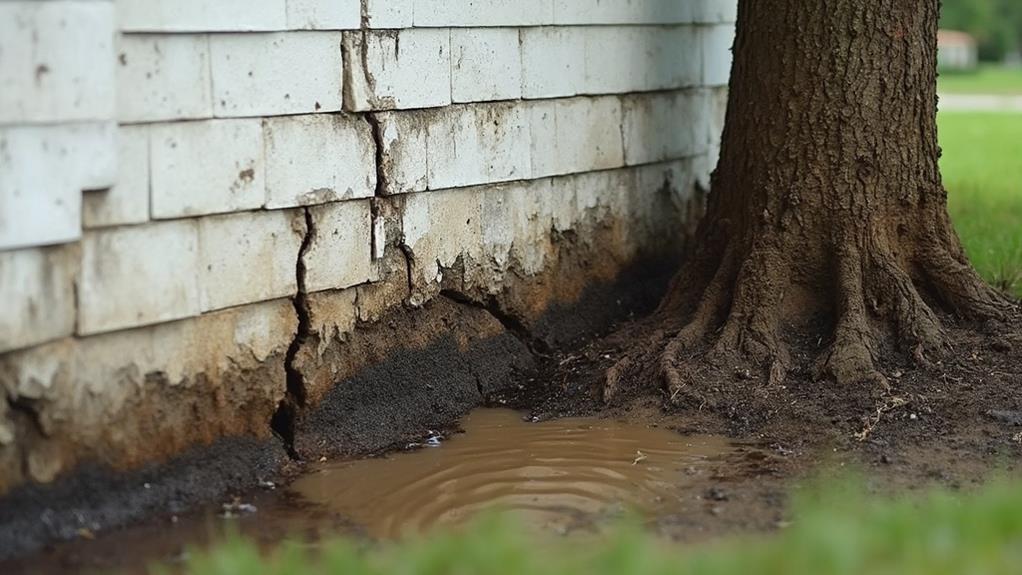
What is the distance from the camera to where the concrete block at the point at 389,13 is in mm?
5594

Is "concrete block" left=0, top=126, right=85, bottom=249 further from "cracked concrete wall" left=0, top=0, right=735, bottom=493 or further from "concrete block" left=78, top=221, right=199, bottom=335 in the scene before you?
"concrete block" left=78, top=221, right=199, bottom=335

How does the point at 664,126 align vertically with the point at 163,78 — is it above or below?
below

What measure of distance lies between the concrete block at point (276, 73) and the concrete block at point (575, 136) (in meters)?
1.41

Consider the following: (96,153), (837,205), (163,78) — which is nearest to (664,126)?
(837,205)

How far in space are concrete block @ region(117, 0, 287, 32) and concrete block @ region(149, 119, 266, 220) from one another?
33 centimetres

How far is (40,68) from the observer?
427cm

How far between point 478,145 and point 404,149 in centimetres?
54

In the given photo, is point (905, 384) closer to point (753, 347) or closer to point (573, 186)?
point (753, 347)

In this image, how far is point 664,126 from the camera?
303 inches

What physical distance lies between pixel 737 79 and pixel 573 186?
958 mm

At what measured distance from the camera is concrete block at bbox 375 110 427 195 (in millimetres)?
5742

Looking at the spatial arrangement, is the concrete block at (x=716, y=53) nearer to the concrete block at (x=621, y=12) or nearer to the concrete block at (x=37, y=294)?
the concrete block at (x=621, y=12)

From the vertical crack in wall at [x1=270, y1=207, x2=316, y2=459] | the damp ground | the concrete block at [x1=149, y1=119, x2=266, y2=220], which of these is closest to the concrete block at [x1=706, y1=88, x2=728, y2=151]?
the damp ground

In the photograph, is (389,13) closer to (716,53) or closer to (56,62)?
(56,62)
